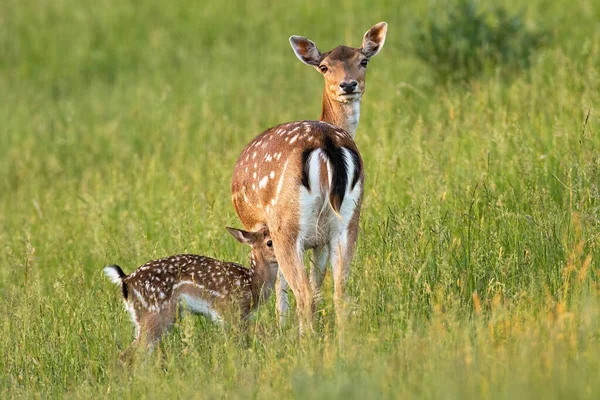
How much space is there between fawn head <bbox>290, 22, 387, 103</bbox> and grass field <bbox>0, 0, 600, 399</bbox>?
2.69ft

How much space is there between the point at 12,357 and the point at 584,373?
11.8 ft

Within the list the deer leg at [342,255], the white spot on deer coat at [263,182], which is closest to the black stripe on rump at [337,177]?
the deer leg at [342,255]

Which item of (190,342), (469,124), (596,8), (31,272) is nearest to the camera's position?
(190,342)

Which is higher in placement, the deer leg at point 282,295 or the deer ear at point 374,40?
the deer ear at point 374,40

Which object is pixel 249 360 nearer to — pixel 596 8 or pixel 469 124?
pixel 469 124

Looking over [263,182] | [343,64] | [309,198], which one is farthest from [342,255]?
[343,64]

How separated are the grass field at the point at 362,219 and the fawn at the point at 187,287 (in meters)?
0.17

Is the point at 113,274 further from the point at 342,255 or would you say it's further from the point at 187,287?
the point at 342,255

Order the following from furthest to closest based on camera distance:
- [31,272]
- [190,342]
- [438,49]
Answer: [438,49] → [31,272] → [190,342]

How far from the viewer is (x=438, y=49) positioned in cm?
1189

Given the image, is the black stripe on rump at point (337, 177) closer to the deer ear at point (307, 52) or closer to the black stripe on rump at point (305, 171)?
the black stripe on rump at point (305, 171)

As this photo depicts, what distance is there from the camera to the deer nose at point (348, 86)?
25.0 feet

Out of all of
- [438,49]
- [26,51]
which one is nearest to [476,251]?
[438,49]

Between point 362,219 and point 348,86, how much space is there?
0.97 meters
